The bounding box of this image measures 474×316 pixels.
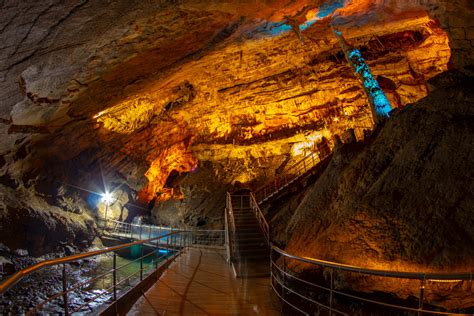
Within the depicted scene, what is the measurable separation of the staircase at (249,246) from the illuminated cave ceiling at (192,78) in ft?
22.2

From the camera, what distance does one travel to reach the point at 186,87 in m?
16.8

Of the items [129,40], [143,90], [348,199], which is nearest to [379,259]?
[348,199]

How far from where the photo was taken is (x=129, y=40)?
8695 mm

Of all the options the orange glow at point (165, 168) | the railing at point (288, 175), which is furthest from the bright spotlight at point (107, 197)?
the railing at point (288, 175)

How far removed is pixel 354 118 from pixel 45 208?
16864mm

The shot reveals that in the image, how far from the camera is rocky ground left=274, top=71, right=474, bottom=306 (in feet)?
15.6

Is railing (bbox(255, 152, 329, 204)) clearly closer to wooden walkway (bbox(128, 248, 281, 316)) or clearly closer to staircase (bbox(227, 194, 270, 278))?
staircase (bbox(227, 194, 270, 278))

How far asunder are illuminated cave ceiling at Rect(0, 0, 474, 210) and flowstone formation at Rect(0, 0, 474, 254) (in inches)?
2.3

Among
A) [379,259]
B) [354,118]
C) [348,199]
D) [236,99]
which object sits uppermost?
[236,99]

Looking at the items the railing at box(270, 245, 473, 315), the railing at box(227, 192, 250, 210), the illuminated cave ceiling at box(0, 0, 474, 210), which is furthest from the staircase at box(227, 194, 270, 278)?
the illuminated cave ceiling at box(0, 0, 474, 210)

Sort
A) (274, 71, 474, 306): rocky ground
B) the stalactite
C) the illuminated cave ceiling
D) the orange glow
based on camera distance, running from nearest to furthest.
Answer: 1. (274, 71, 474, 306): rocky ground
2. the illuminated cave ceiling
3. the stalactite
4. the orange glow

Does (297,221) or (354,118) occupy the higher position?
(354,118)

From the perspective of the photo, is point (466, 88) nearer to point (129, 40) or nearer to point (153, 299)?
point (153, 299)

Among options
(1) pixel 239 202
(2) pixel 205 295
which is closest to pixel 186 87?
(1) pixel 239 202
